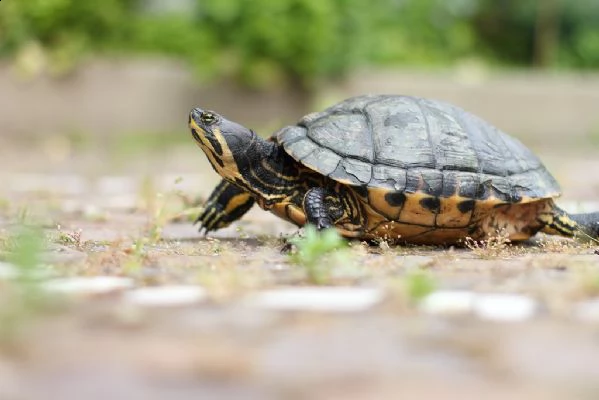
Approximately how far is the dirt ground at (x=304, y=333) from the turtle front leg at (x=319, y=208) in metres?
0.83

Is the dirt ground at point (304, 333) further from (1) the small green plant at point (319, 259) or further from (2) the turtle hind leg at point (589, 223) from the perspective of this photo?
(2) the turtle hind leg at point (589, 223)

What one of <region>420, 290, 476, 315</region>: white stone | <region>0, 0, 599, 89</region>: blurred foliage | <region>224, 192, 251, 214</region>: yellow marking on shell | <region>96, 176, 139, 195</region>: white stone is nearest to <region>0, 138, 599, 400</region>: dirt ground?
<region>420, 290, 476, 315</region>: white stone

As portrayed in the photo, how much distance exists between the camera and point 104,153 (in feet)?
39.2

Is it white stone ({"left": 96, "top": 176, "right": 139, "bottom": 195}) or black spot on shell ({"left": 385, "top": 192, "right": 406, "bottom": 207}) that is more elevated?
black spot on shell ({"left": 385, "top": 192, "right": 406, "bottom": 207})

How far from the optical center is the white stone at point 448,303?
2391mm

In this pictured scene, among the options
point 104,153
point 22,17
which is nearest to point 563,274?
point 104,153

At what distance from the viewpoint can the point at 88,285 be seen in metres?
2.58

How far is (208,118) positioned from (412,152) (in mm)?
1110

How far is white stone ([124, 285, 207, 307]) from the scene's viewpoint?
7.89 ft

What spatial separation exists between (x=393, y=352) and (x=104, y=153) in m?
10.3

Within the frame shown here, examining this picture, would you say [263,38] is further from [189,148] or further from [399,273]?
[399,273]

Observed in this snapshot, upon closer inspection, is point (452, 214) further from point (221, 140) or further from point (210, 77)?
point (210, 77)

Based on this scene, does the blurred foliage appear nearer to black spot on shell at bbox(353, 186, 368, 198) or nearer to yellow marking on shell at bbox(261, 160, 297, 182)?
yellow marking on shell at bbox(261, 160, 297, 182)

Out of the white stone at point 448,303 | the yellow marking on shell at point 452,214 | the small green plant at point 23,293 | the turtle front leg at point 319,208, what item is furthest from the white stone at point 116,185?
the white stone at point 448,303
